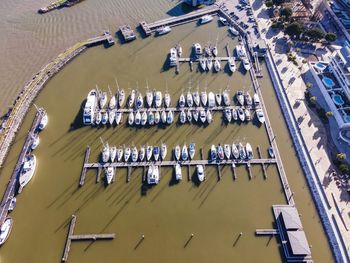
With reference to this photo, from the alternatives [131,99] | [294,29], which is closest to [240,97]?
[131,99]

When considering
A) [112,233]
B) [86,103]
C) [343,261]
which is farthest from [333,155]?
[86,103]

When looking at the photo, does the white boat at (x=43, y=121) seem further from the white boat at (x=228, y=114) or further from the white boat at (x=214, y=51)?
the white boat at (x=214, y=51)

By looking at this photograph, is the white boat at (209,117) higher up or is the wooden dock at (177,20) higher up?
the wooden dock at (177,20)

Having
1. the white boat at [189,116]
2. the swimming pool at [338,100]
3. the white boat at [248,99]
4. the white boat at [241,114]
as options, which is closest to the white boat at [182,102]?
the white boat at [189,116]

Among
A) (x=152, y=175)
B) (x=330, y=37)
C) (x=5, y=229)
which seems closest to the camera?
(x=5, y=229)

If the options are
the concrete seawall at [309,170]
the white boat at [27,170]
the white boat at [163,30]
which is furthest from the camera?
the white boat at [163,30]

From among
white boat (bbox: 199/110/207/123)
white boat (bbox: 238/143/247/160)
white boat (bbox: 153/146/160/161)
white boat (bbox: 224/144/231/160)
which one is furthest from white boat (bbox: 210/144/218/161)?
white boat (bbox: 153/146/160/161)

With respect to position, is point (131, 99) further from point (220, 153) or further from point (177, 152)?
point (220, 153)
